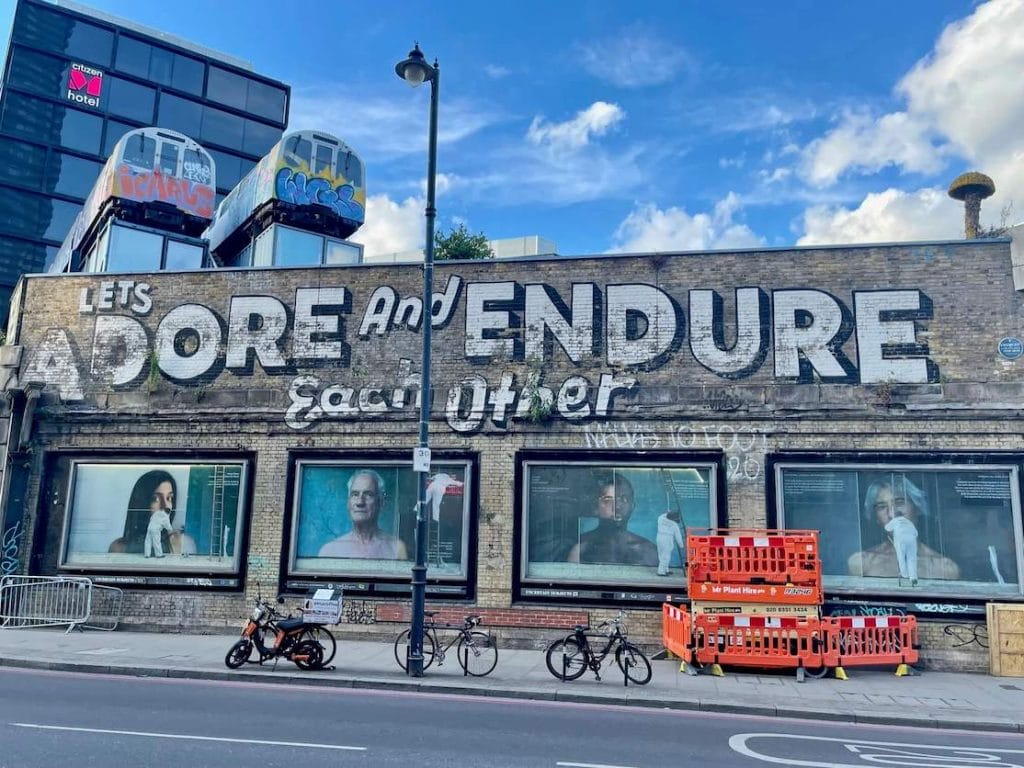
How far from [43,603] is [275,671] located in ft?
23.1

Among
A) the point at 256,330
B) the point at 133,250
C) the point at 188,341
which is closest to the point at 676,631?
the point at 256,330

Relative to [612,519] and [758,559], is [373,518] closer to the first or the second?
[612,519]

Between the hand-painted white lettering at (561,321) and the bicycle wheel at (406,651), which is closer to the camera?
the bicycle wheel at (406,651)

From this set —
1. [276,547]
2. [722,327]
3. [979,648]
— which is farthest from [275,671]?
[979,648]

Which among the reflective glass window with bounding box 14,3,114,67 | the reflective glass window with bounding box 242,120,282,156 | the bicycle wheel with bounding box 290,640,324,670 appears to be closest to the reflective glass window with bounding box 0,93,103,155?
the reflective glass window with bounding box 14,3,114,67

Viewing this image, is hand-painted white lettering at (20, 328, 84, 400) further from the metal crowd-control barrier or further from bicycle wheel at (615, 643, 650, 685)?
bicycle wheel at (615, 643, 650, 685)

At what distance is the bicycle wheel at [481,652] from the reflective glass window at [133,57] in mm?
52599

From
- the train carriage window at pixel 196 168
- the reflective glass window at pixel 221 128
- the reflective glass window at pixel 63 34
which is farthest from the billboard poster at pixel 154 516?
the reflective glass window at pixel 63 34

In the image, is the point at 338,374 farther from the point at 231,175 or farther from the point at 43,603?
the point at 231,175

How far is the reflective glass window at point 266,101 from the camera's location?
5722cm

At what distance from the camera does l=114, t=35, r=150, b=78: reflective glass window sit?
52.7m

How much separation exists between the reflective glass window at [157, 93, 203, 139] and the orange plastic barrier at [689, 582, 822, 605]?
5071 cm

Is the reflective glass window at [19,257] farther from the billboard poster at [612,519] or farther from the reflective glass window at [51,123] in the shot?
the billboard poster at [612,519]

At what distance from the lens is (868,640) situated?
12.9 meters
